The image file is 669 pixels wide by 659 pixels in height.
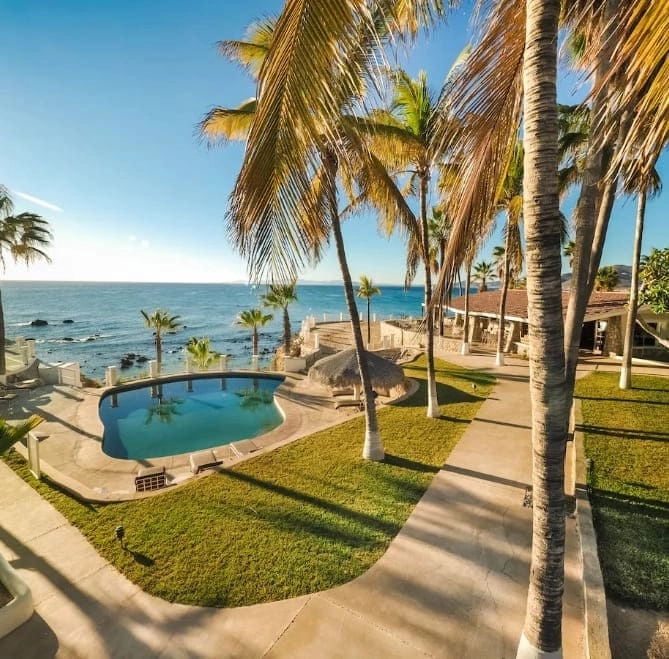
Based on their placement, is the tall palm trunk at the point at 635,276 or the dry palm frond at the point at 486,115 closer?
the dry palm frond at the point at 486,115

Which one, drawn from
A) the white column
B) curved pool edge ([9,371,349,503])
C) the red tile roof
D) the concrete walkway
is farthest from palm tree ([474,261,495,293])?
the concrete walkway

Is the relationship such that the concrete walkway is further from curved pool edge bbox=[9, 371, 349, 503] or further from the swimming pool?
the swimming pool

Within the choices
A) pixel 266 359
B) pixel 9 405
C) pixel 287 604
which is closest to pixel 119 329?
pixel 266 359

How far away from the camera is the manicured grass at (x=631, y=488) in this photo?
4.57 m

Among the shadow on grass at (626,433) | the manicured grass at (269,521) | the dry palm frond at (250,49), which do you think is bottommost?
the manicured grass at (269,521)

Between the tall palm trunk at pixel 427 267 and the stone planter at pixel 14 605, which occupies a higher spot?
the tall palm trunk at pixel 427 267

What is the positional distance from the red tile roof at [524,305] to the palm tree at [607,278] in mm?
6531

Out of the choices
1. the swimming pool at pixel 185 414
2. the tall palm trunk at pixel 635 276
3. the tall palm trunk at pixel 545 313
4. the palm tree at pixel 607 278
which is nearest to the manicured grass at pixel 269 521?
the tall palm trunk at pixel 545 313

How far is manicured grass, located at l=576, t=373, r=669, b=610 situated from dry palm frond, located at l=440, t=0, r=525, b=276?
507 centimetres

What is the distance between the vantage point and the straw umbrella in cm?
1199

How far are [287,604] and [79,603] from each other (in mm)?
2832

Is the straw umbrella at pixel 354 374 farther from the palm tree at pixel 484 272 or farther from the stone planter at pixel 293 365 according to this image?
the palm tree at pixel 484 272

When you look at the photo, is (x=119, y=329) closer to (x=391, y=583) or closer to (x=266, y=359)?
(x=266, y=359)

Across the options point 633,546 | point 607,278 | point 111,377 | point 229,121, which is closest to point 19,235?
point 111,377
